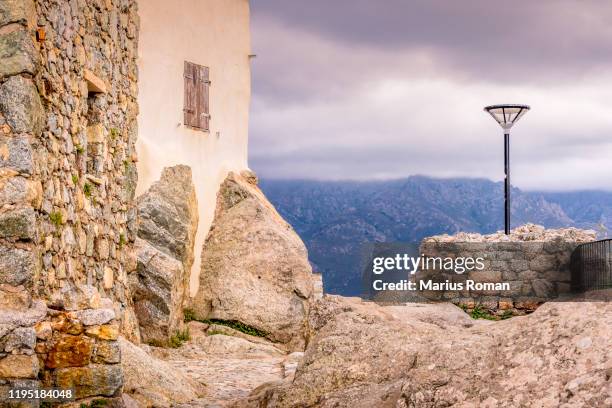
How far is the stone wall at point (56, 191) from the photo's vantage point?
7.97 metres

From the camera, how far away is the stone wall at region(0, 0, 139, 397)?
7.97 meters

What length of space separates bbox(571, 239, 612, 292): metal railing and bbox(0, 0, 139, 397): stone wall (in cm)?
873

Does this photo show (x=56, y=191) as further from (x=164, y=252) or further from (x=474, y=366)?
(x=164, y=252)

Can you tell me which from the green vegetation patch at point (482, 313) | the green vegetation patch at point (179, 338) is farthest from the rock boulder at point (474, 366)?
the green vegetation patch at point (482, 313)

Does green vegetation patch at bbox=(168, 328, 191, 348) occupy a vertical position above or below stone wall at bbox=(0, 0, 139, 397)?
below

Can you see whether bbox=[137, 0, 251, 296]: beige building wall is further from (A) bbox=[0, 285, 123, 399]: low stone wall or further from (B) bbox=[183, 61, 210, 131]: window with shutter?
(A) bbox=[0, 285, 123, 399]: low stone wall

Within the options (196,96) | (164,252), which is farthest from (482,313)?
(196,96)

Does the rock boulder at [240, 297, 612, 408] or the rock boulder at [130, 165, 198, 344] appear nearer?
the rock boulder at [240, 297, 612, 408]

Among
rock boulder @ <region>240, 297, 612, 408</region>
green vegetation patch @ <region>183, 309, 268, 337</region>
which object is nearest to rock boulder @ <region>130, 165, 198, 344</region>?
green vegetation patch @ <region>183, 309, 268, 337</region>

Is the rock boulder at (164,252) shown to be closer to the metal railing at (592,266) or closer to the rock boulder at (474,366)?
the metal railing at (592,266)

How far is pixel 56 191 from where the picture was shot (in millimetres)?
9102

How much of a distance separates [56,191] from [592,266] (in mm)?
10636

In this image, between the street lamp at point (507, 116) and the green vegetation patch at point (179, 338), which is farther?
the street lamp at point (507, 116)

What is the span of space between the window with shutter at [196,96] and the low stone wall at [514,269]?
5.26 m
